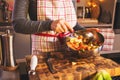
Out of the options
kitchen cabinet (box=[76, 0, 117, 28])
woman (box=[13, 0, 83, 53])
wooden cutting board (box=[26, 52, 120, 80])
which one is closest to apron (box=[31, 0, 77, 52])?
woman (box=[13, 0, 83, 53])

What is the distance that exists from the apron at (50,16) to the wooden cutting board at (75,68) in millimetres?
129

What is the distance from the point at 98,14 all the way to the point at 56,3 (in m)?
1.35

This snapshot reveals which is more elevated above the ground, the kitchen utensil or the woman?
the woman

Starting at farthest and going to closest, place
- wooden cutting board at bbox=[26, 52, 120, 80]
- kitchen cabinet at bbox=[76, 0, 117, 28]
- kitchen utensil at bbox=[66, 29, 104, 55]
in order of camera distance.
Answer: kitchen cabinet at bbox=[76, 0, 117, 28] < kitchen utensil at bbox=[66, 29, 104, 55] < wooden cutting board at bbox=[26, 52, 120, 80]

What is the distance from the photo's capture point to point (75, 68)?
75 cm

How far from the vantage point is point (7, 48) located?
31.4 inches

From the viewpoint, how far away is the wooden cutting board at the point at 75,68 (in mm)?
687

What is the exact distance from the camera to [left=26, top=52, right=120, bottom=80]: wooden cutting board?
2.25 ft

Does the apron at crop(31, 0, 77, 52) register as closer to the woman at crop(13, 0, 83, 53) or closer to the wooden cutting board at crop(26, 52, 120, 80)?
the woman at crop(13, 0, 83, 53)

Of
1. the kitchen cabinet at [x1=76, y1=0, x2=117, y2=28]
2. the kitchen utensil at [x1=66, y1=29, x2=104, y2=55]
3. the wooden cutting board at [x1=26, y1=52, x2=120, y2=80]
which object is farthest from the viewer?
the kitchen cabinet at [x1=76, y1=0, x2=117, y2=28]

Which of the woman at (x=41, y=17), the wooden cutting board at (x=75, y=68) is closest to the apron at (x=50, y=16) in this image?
the woman at (x=41, y=17)

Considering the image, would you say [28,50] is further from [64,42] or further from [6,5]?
[64,42]

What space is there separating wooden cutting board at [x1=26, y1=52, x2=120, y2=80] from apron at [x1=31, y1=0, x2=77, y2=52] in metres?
0.13

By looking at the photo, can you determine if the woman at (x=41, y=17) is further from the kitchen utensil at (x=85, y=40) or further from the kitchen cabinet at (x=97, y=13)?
the kitchen cabinet at (x=97, y=13)
